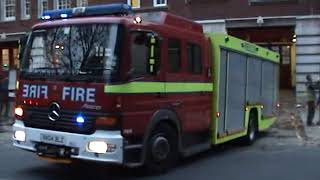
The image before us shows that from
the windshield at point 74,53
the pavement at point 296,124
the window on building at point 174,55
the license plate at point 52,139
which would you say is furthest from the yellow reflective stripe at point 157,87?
the pavement at point 296,124

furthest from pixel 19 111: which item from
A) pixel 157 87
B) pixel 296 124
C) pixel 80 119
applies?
pixel 296 124

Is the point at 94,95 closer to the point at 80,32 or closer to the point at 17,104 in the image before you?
the point at 80,32

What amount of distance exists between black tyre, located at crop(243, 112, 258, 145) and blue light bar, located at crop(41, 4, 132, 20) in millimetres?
5741

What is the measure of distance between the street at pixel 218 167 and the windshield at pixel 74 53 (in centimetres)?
176

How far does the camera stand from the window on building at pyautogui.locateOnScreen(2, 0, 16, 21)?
38219 mm

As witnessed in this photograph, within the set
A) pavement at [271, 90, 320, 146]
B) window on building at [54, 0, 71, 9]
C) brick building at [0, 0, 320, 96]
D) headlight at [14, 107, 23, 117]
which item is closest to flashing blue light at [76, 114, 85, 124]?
headlight at [14, 107, 23, 117]

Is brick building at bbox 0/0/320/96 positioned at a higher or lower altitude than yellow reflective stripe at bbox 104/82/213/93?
higher

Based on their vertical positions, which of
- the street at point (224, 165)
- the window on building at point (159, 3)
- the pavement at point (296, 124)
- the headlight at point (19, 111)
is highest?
the window on building at point (159, 3)

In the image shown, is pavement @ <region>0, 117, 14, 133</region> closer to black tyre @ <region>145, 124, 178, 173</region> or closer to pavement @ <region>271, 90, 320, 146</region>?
pavement @ <region>271, 90, 320, 146</region>

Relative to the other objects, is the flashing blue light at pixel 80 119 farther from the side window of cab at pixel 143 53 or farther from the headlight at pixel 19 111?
the headlight at pixel 19 111

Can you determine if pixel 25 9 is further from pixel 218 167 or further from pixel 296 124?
pixel 218 167

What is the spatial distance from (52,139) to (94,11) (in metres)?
2.23

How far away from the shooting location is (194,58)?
37.4 feet

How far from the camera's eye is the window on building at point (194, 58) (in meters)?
11.2
